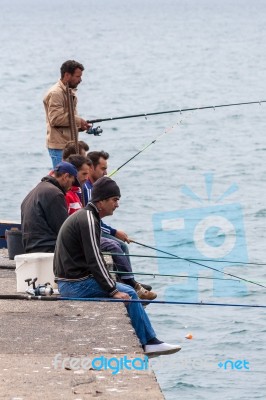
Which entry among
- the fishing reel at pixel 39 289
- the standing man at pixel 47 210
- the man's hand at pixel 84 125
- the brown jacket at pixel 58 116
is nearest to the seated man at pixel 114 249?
the standing man at pixel 47 210

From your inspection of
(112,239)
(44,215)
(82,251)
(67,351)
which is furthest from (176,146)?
(67,351)

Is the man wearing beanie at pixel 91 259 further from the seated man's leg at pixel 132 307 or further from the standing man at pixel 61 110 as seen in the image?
the standing man at pixel 61 110

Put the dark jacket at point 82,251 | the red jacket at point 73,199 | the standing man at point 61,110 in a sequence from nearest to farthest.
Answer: the dark jacket at point 82,251 < the red jacket at point 73,199 < the standing man at point 61,110

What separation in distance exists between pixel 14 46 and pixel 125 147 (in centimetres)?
5759

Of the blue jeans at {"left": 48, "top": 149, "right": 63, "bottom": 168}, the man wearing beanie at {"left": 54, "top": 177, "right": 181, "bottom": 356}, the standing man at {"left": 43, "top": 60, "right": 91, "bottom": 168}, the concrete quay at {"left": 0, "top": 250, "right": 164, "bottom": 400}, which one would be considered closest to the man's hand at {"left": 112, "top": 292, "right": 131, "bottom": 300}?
the man wearing beanie at {"left": 54, "top": 177, "right": 181, "bottom": 356}

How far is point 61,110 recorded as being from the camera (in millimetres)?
12867

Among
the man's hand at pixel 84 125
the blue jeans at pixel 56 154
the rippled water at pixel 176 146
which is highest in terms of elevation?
the man's hand at pixel 84 125

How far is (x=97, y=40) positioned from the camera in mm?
95125

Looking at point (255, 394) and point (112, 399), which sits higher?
point (112, 399)

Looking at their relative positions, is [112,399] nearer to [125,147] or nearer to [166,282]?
[166,282]

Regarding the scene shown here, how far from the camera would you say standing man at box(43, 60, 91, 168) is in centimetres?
1266

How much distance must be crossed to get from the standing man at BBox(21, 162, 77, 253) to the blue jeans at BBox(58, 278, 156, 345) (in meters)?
1.00

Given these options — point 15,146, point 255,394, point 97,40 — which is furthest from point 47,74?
point 255,394

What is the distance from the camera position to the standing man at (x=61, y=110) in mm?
12656
